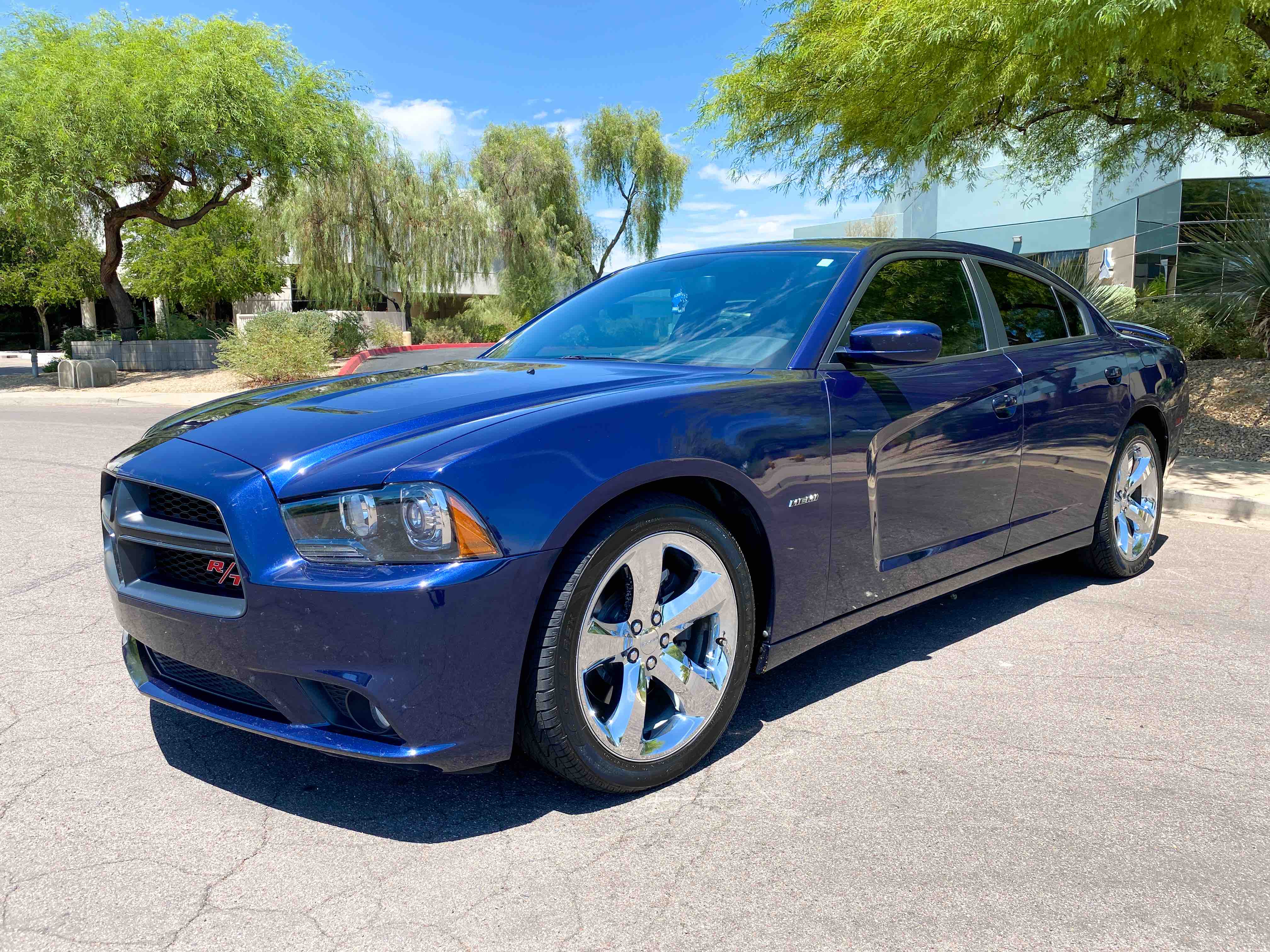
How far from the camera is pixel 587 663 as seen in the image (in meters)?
2.68

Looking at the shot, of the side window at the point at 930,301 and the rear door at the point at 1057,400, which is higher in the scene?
the side window at the point at 930,301

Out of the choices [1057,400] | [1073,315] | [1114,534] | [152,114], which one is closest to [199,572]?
[1057,400]

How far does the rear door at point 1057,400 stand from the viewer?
13.9 ft

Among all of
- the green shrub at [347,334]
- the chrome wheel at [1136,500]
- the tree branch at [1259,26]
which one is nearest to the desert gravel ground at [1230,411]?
the tree branch at [1259,26]

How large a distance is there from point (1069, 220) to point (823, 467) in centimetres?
3335

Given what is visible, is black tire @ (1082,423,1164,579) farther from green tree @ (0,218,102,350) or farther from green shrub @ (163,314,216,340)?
green tree @ (0,218,102,350)

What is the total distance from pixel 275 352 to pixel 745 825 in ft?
64.4

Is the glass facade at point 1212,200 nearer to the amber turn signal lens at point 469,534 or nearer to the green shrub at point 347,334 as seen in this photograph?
the green shrub at point 347,334

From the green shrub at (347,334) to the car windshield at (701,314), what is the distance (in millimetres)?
23169

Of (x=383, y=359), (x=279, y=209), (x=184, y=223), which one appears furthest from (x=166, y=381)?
(x=279, y=209)

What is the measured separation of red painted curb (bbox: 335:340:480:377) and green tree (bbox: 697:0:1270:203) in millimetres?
8120

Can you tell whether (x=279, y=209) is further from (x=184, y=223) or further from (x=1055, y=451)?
(x=1055, y=451)

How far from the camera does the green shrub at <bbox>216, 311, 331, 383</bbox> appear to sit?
2041 cm

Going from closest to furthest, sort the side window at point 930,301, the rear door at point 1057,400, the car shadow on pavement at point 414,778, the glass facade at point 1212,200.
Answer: the car shadow on pavement at point 414,778, the side window at point 930,301, the rear door at point 1057,400, the glass facade at point 1212,200
